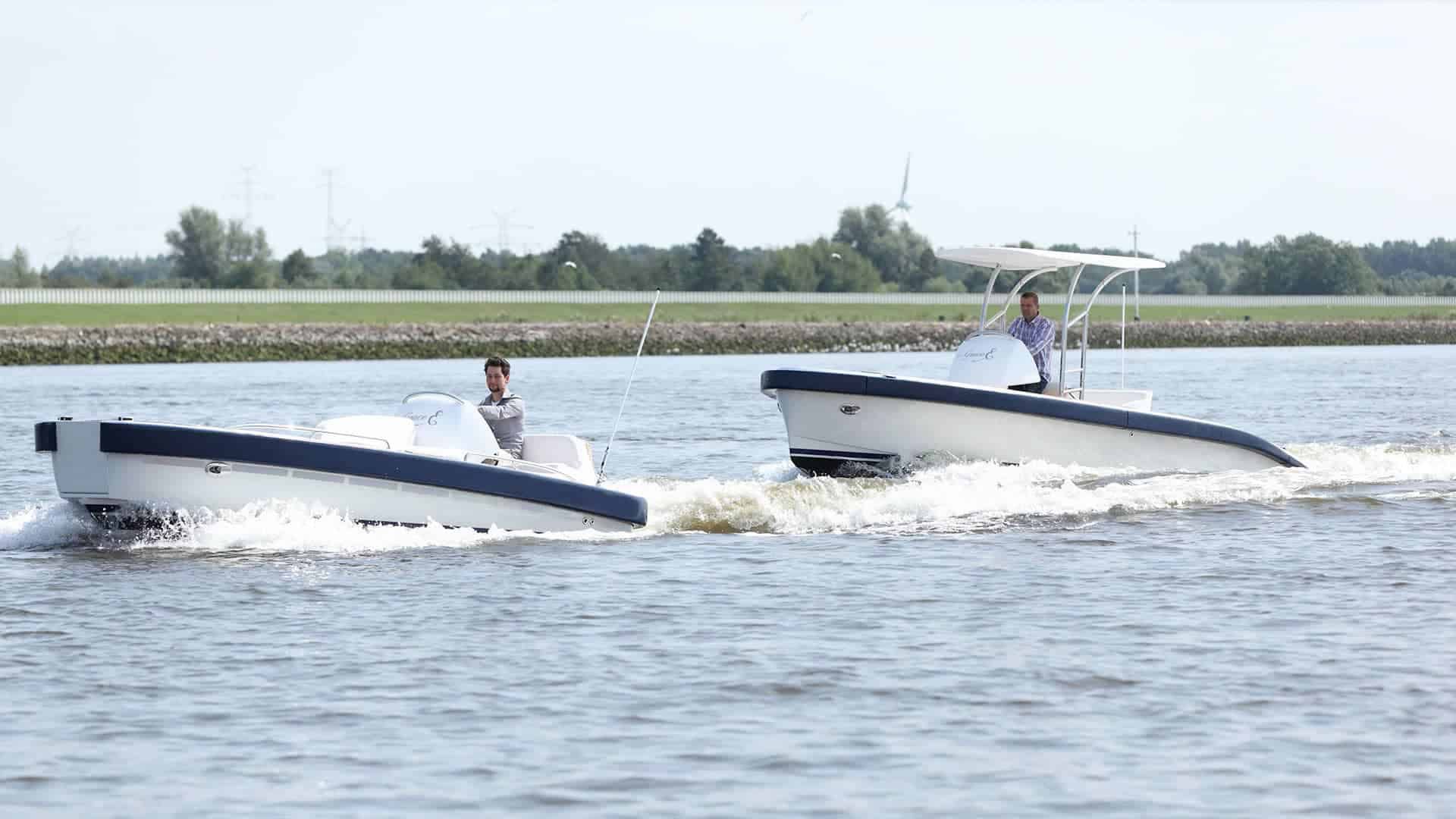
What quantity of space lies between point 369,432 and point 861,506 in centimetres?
457

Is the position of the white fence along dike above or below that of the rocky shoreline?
above

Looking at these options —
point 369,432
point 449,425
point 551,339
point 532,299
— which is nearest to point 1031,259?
point 449,425

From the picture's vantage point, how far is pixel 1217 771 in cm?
791

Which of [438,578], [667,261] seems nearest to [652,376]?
[438,578]

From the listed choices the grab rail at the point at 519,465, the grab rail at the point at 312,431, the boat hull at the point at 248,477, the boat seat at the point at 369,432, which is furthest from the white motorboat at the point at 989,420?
the grab rail at the point at 312,431

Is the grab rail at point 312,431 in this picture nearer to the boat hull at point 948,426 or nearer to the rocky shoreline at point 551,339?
the boat hull at point 948,426

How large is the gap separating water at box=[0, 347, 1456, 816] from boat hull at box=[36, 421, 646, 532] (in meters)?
0.22

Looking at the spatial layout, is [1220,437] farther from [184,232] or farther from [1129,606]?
[184,232]

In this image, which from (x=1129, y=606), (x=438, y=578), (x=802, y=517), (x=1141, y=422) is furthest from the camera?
(x=1141, y=422)

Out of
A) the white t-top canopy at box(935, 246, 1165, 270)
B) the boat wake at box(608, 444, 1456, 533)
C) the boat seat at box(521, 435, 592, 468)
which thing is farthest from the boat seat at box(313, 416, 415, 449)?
the white t-top canopy at box(935, 246, 1165, 270)

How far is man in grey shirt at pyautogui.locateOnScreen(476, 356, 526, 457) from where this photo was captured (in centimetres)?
1530

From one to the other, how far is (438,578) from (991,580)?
375 centimetres

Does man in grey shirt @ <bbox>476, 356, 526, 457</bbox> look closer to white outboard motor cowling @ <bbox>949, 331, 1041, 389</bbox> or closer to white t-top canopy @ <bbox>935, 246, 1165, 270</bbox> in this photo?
white outboard motor cowling @ <bbox>949, 331, 1041, 389</bbox>

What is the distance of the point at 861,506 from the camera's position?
16.7 m
